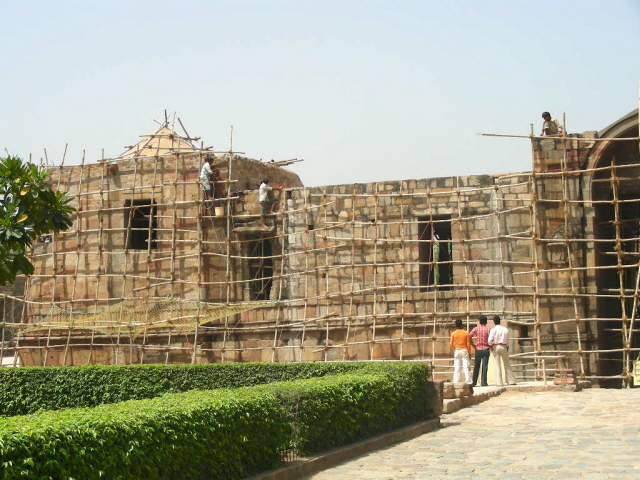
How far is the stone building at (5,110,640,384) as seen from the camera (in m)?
17.7

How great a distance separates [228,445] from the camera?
26.1 feet

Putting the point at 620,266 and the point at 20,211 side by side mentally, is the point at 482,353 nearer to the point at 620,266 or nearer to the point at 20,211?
the point at 620,266

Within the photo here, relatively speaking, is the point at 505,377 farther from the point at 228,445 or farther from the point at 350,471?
the point at 228,445

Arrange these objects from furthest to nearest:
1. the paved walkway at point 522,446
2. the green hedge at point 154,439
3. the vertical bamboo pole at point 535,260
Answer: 1. the vertical bamboo pole at point 535,260
2. the paved walkway at point 522,446
3. the green hedge at point 154,439

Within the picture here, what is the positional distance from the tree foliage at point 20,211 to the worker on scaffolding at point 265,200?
10316 mm

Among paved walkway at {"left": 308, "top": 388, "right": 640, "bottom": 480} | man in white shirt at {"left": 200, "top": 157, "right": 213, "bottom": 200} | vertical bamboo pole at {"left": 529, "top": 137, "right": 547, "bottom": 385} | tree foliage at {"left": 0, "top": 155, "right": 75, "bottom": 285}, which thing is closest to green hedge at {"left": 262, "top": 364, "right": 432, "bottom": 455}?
paved walkway at {"left": 308, "top": 388, "right": 640, "bottom": 480}

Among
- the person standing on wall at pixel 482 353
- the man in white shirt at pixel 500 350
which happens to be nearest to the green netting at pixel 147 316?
the person standing on wall at pixel 482 353

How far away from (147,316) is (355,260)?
4415 millimetres

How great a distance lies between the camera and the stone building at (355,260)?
17.7 m

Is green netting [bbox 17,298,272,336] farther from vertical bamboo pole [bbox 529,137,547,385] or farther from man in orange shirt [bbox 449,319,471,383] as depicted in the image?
vertical bamboo pole [bbox 529,137,547,385]

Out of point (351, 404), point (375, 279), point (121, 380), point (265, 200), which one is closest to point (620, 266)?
point (375, 279)

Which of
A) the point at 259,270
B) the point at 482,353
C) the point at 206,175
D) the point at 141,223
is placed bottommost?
the point at 482,353

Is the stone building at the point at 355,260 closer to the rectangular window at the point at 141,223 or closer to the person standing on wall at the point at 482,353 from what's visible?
the rectangular window at the point at 141,223

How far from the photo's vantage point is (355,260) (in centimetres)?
1969
